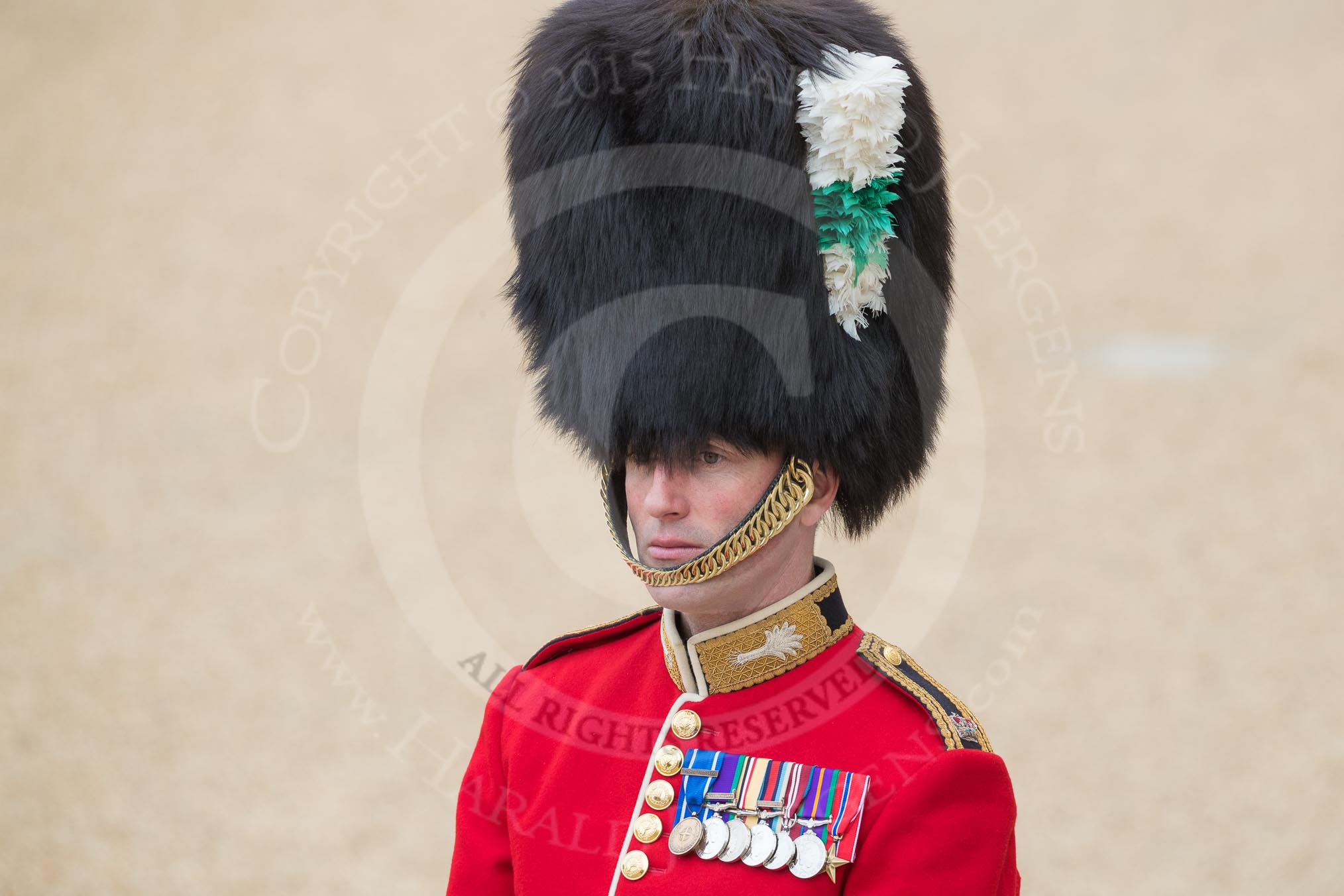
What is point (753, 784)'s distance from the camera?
1.57m

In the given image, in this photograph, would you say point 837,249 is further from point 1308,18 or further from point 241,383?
point 1308,18

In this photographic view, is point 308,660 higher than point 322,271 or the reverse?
the reverse

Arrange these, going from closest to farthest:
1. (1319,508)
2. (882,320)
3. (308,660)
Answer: (882,320) → (308,660) → (1319,508)

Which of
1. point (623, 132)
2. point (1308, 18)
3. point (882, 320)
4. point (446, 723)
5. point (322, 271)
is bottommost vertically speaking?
point (446, 723)

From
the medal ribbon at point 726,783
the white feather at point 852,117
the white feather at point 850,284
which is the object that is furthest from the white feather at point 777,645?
the white feather at point 852,117

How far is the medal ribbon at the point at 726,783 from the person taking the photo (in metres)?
1.58

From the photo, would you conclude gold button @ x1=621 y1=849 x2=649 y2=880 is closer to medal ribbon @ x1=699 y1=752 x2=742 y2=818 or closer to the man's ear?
medal ribbon @ x1=699 y1=752 x2=742 y2=818

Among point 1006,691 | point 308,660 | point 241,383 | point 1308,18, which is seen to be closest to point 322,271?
point 241,383

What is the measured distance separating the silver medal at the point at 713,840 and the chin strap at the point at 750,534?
0.93ft

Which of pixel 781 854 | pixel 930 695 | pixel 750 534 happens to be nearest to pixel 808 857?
pixel 781 854

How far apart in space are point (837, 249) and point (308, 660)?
3420mm

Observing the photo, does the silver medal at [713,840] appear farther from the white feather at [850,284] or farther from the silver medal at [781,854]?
the white feather at [850,284]

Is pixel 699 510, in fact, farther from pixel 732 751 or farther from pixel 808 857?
pixel 808 857

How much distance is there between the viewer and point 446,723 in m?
4.20
